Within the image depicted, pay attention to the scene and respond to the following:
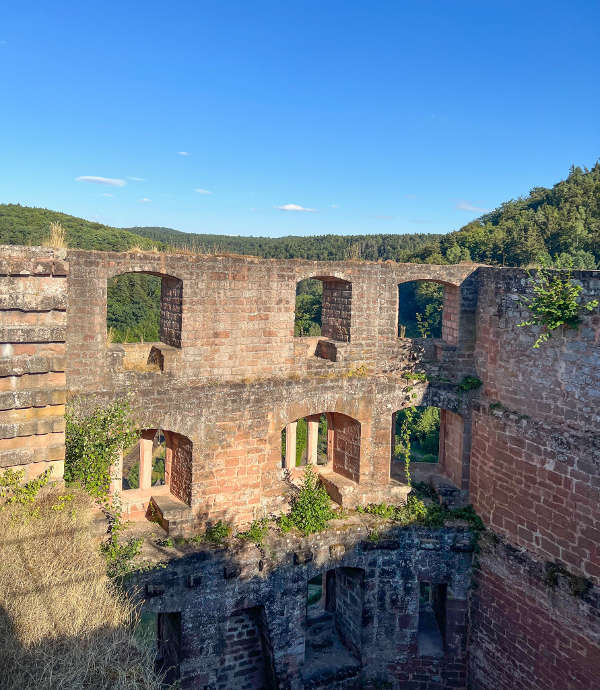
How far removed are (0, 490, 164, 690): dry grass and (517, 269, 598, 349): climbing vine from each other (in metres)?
6.98

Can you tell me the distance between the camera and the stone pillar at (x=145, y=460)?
10234 millimetres

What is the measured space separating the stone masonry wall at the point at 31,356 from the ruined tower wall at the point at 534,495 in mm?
6944

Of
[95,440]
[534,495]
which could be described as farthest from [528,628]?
[95,440]

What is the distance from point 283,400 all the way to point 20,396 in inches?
169

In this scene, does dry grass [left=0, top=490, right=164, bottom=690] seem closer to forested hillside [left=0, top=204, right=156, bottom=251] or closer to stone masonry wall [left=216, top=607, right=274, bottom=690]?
stone masonry wall [left=216, top=607, right=274, bottom=690]

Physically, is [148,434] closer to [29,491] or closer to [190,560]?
[190,560]

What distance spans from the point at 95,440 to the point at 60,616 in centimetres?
359

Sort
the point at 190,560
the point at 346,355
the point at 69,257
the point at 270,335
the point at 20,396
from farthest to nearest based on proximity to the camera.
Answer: the point at 346,355 → the point at 270,335 → the point at 190,560 → the point at 69,257 → the point at 20,396

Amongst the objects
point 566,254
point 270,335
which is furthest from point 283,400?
point 566,254

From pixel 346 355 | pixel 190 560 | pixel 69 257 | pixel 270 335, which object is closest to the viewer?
pixel 69 257

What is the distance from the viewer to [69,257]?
8.54 m

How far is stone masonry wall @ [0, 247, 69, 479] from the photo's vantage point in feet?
24.0

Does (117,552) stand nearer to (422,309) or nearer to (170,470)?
(170,470)

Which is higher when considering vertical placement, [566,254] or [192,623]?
[566,254]
